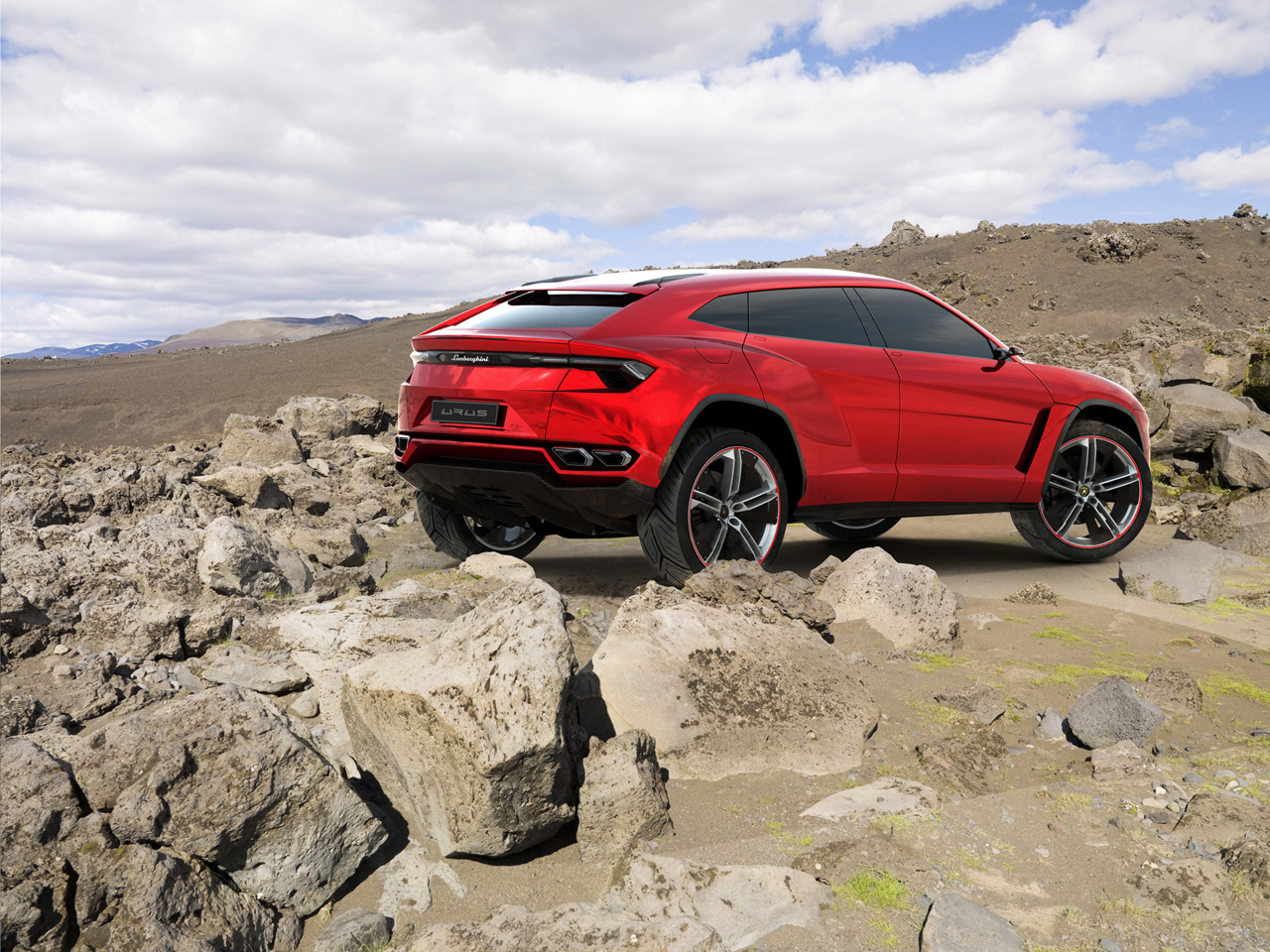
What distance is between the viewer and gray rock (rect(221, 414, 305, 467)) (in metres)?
10.2

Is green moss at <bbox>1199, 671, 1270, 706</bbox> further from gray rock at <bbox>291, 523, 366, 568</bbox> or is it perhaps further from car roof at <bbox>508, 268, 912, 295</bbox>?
gray rock at <bbox>291, 523, 366, 568</bbox>

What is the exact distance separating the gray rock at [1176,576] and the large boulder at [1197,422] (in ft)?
16.2

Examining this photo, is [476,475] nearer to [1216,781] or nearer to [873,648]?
[873,648]

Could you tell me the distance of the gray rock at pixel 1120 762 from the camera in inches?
137

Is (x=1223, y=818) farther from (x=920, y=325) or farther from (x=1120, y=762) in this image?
(x=920, y=325)

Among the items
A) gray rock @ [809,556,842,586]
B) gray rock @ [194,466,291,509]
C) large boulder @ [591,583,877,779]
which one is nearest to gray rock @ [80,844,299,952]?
large boulder @ [591,583,877,779]

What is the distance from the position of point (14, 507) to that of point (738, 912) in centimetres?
658

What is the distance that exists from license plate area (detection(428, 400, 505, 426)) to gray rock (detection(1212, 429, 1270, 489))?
8.27 meters

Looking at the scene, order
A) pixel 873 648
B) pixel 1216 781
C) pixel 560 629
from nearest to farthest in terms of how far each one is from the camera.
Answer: pixel 560 629 < pixel 1216 781 < pixel 873 648

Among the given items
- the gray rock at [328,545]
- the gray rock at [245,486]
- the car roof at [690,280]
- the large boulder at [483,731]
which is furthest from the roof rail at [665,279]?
the gray rock at [245,486]

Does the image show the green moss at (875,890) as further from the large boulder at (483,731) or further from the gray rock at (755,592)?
the gray rock at (755,592)

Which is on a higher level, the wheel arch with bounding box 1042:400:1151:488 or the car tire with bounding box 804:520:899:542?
the wheel arch with bounding box 1042:400:1151:488

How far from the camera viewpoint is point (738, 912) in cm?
271

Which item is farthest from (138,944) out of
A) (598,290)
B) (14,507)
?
(14,507)
